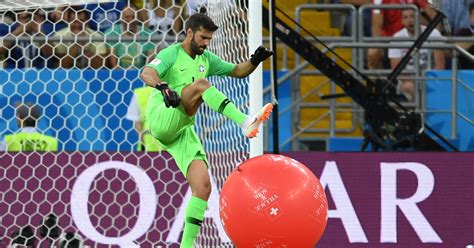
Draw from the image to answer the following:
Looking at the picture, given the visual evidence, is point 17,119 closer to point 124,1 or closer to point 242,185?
point 124,1

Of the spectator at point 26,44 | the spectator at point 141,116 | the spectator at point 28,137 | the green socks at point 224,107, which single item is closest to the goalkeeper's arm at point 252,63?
the green socks at point 224,107

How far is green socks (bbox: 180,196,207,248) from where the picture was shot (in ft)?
24.0

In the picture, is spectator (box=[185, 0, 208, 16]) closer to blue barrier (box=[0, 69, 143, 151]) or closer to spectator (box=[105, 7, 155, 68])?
spectator (box=[105, 7, 155, 68])

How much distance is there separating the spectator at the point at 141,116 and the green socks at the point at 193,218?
2.27m

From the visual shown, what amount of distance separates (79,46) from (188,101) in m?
2.50

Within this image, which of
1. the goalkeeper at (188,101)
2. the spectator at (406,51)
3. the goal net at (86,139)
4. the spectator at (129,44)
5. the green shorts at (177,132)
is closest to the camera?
the goalkeeper at (188,101)

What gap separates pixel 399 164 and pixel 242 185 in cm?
315

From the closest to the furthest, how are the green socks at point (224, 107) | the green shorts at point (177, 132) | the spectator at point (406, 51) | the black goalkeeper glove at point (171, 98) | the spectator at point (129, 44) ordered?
1. the black goalkeeper glove at point (171, 98)
2. the green socks at point (224, 107)
3. the green shorts at point (177, 132)
4. the spectator at point (129, 44)
5. the spectator at point (406, 51)

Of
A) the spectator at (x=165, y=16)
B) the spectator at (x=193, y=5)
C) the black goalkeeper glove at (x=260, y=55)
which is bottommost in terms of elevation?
the spectator at (x=165, y=16)

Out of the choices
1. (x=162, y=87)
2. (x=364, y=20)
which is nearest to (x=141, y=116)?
(x=162, y=87)

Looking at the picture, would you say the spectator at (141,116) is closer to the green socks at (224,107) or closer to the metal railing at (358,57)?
the metal railing at (358,57)

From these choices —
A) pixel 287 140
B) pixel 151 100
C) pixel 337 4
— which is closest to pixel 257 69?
pixel 151 100

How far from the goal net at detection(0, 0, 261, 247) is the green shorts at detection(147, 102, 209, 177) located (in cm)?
101

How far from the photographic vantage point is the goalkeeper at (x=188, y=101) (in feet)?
23.7
